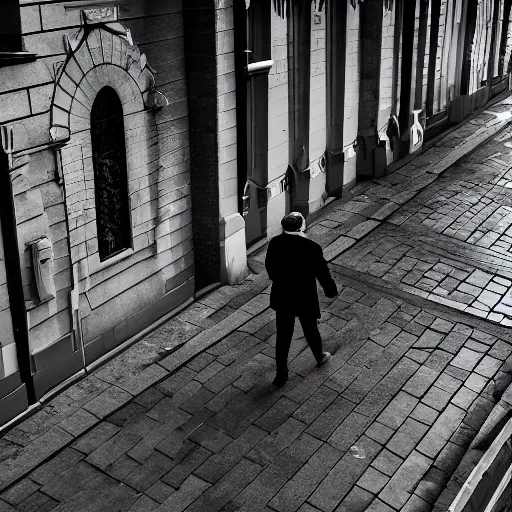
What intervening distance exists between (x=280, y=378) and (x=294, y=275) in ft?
3.67

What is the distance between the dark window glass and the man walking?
109 inches

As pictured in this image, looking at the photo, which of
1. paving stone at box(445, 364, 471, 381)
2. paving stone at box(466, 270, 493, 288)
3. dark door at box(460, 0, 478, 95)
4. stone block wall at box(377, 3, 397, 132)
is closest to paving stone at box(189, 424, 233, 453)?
paving stone at box(445, 364, 471, 381)

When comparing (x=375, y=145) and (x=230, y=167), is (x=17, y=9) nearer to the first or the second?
(x=230, y=167)

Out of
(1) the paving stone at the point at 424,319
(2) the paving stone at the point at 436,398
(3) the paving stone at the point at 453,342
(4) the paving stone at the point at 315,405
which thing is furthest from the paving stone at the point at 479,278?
(4) the paving stone at the point at 315,405

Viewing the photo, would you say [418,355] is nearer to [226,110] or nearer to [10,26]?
[226,110]

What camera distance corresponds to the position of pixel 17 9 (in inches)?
262

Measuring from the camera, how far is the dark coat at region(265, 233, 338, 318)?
7379 mm

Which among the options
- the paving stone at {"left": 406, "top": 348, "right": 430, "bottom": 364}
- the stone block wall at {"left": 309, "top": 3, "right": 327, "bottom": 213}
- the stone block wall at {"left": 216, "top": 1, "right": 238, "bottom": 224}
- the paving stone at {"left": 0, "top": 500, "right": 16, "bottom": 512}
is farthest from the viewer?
the stone block wall at {"left": 309, "top": 3, "right": 327, "bottom": 213}

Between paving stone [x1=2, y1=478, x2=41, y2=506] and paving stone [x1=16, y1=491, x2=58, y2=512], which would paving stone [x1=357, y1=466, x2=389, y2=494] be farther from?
paving stone [x1=2, y1=478, x2=41, y2=506]

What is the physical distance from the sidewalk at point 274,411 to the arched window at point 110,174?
3.90 ft

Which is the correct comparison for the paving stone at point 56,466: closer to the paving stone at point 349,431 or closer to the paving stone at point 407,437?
the paving stone at point 349,431

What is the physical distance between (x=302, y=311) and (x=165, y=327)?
209 centimetres

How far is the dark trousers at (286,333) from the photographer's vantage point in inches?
300

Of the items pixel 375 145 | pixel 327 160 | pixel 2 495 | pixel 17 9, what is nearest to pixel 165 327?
pixel 2 495
